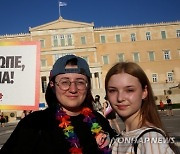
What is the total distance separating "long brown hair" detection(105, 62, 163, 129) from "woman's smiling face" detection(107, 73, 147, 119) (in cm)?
3

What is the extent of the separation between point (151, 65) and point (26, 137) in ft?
166

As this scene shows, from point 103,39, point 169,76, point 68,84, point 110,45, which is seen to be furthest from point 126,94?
point 169,76

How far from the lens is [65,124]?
8.18 feet

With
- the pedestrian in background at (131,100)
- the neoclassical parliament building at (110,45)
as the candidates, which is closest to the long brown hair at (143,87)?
the pedestrian in background at (131,100)

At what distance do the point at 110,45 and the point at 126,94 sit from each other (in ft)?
162

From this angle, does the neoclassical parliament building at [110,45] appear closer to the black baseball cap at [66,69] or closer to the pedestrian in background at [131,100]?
the black baseball cap at [66,69]

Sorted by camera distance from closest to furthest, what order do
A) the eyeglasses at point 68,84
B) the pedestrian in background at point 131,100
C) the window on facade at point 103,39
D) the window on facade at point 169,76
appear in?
1. the pedestrian in background at point 131,100
2. the eyeglasses at point 68,84
3. the window on facade at point 103,39
4. the window on facade at point 169,76

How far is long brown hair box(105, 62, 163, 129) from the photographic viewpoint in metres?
1.88

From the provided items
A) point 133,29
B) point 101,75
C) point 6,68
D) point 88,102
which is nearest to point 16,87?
point 6,68

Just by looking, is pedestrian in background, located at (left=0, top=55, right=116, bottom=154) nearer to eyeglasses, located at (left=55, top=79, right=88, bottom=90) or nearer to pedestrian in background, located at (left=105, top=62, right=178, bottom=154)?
eyeglasses, located at (left=55, top=79, right=88, bottom=90)

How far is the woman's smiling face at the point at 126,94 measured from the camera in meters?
1.92

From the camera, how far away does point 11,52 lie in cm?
378

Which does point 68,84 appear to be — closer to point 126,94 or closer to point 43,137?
point 43,137

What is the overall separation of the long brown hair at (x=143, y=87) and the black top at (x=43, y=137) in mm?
689
